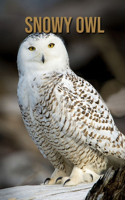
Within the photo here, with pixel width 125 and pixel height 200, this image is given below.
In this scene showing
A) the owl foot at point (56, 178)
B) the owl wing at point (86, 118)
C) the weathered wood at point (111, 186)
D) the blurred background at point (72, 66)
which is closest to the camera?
the weathered wood at point (111, 186)

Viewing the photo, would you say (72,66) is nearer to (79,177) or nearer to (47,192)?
(79,177)

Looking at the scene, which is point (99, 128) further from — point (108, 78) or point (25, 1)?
point (25, 1)

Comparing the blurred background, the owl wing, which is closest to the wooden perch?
the owl wing

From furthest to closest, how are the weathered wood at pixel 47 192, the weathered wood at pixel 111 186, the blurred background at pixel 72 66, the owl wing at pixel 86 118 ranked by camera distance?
the blurred background at pixel 72 66 → the owl wing at pixel 86 118 → the weathered wood at pixel 47 192 → the weathered wood at pixel 111 186

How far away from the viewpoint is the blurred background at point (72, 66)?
203 cm

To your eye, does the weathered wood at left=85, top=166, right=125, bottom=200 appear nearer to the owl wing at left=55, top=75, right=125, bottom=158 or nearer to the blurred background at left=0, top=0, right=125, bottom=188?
the owl wing at left=55, top=75, right=125, bottom=158

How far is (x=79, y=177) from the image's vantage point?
50.2 inches

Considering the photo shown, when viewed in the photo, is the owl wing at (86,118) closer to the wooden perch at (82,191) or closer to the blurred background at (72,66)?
the wooden perch at (82,191)

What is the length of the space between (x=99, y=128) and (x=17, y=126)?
3.83 ft

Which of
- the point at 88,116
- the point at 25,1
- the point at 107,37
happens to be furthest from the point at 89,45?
the point at 88,116

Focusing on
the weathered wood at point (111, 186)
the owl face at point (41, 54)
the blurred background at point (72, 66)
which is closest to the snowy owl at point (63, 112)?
the owl face at point (41, 54)

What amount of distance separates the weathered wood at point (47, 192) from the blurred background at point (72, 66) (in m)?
0.88

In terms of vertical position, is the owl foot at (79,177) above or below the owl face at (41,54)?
below

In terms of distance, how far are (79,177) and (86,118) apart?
0.88 ft
